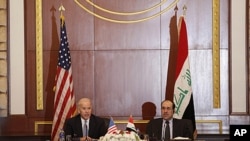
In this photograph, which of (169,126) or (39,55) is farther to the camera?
(39,55)

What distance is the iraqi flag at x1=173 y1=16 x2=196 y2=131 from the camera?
23.3ft

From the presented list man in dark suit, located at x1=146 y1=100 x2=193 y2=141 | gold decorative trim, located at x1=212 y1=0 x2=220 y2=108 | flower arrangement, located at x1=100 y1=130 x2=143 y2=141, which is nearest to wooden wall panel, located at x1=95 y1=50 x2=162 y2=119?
gold decorative trim, located at x1=212 y1=0 x2=220 y2=108

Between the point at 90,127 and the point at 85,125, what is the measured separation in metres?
0.10

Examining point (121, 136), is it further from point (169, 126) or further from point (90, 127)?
point (169, 126)

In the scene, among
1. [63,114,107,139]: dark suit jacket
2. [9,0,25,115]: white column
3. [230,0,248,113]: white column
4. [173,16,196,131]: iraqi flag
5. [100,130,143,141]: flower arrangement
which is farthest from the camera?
Answer: [9,0,25,115]: white column

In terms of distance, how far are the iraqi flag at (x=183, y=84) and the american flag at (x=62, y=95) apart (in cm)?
142

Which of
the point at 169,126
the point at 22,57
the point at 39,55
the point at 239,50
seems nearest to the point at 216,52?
the point at 239,50

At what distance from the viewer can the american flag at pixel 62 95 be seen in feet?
23.4

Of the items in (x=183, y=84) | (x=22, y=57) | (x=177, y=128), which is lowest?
(x=177, y=128)

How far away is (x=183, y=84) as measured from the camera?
23.6ft

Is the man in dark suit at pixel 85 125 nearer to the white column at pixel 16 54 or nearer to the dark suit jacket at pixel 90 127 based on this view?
the dark suit jacket at pixel 90 127

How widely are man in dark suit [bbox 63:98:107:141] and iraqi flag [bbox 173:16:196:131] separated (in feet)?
3.75

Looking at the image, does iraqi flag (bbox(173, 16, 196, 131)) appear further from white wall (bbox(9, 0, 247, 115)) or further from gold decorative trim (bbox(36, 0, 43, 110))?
gold decorative trim (bbox(36, 0, 43, 110))

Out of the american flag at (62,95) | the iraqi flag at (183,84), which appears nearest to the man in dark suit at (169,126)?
the iraqi flag at (183,84)
